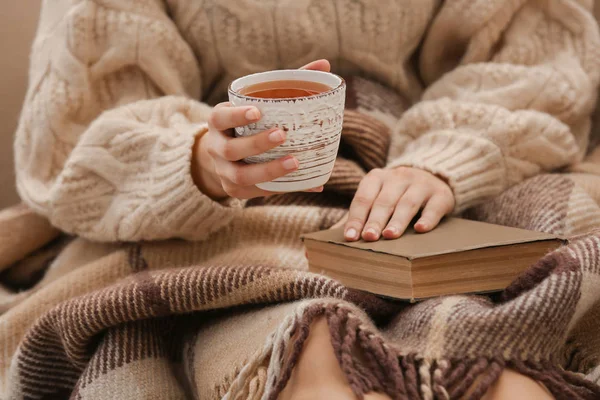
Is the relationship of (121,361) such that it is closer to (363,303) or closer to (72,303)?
(72,303)

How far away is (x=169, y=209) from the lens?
0.71 m

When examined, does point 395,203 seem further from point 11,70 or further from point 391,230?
point 11,70

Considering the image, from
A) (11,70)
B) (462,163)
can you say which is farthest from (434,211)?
(11,70)

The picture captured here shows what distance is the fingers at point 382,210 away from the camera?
62 cm

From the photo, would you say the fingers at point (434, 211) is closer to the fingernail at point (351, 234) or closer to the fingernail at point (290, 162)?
the fingernail at point (351, 234)

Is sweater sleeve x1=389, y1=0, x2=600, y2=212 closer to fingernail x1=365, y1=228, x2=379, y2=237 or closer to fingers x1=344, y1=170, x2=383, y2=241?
fingers x1=344, y1=170, x2=383, y2=241

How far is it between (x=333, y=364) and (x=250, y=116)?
0.20 meters

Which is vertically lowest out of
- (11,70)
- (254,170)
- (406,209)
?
(11,70)

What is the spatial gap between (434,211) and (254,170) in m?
0.22

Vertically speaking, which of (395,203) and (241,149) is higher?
(241,149)

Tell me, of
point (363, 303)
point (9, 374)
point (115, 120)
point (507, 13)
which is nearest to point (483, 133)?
point (507, 13)

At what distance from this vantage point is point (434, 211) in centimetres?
67

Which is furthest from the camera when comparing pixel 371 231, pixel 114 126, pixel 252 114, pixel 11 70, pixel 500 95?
pixel 11 70

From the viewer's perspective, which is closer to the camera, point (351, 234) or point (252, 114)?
point (252, 114)
